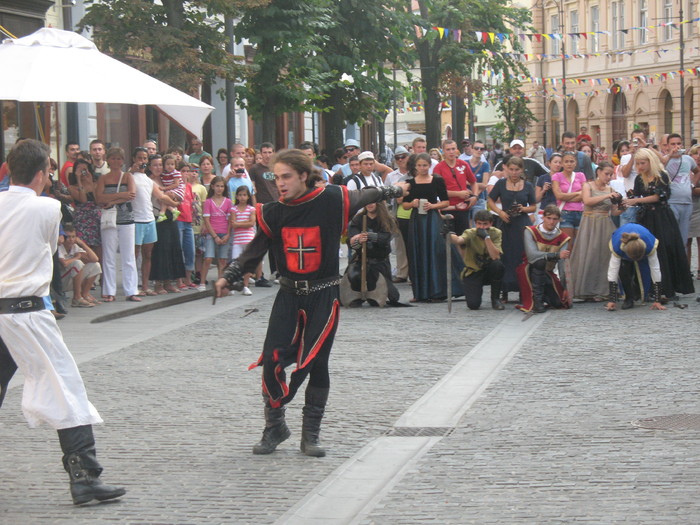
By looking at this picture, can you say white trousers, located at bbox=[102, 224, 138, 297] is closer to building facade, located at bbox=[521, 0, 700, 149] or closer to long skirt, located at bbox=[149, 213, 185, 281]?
long skirt, located at bbox=[149, 213, 185, 281]

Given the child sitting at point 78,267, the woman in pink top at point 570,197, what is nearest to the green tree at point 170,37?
the child sitting at point 78,267

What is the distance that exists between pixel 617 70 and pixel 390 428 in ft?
210

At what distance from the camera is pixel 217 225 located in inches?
683

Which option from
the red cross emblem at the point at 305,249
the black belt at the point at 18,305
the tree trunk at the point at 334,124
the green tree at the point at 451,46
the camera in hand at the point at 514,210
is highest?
the green tree at the point at 451,46

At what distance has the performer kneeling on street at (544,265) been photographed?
14.4 metres

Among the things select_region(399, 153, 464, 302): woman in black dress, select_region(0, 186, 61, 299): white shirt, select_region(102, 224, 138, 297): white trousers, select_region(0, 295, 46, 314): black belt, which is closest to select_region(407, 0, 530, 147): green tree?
select_region(399, 153, 464, 302): woman in black dress

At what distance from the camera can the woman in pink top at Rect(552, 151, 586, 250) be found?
52.1 ft

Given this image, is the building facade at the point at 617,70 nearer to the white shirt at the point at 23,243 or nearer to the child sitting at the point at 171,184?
the child sitting at the point at 171,184

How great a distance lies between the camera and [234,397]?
9133 millimetres

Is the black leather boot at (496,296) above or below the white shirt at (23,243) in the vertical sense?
below

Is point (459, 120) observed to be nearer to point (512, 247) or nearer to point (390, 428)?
point (512, 247)

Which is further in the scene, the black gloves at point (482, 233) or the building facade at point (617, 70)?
the building facade at point (617, 70)

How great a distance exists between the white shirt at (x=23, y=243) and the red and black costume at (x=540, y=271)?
888 centimetres

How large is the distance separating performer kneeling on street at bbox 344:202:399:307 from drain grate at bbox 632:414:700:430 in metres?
7.24
